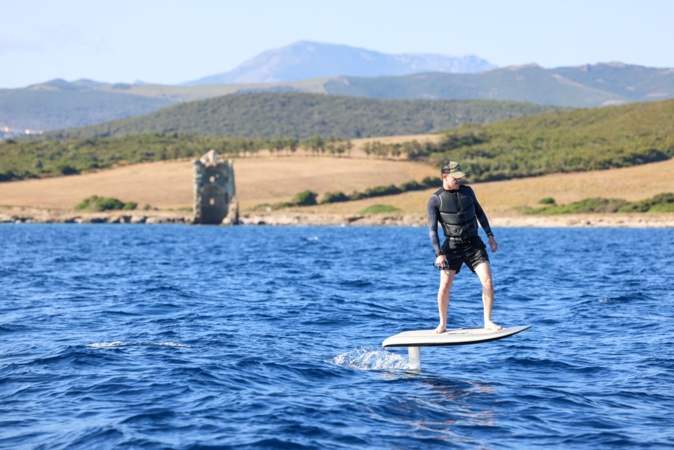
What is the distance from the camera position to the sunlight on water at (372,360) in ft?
51.5

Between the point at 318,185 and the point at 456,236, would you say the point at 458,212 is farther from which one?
the point at 318,185

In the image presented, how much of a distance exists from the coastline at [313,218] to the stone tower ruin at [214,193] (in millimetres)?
2419

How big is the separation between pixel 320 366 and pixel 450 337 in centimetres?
257

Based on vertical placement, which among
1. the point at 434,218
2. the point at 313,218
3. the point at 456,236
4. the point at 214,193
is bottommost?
the point at 313,218

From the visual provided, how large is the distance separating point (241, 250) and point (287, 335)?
104ft

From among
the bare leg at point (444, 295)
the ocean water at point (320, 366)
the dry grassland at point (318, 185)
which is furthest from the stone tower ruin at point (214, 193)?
the bare leg at point (444, 295)

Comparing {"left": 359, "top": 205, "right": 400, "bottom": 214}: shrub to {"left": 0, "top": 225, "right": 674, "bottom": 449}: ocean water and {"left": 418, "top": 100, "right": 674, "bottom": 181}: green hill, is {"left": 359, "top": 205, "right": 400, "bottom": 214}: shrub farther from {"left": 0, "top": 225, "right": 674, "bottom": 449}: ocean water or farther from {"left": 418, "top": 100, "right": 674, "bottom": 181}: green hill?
{"left": 0, "top": 225, "right": 674, "bottom": 449}: ocean water

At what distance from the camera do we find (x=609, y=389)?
13828 mm

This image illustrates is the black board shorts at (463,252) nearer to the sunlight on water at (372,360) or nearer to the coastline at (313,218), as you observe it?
the sunlight on water at (372,360)

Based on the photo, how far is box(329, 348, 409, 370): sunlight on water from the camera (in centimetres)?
Answer: 1571

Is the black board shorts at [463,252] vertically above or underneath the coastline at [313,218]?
above

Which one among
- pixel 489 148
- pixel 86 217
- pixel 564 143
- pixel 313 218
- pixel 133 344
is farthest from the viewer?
pixel 564 143

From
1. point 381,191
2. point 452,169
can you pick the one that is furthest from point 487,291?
point 381,191

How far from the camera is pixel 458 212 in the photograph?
47.7ft
